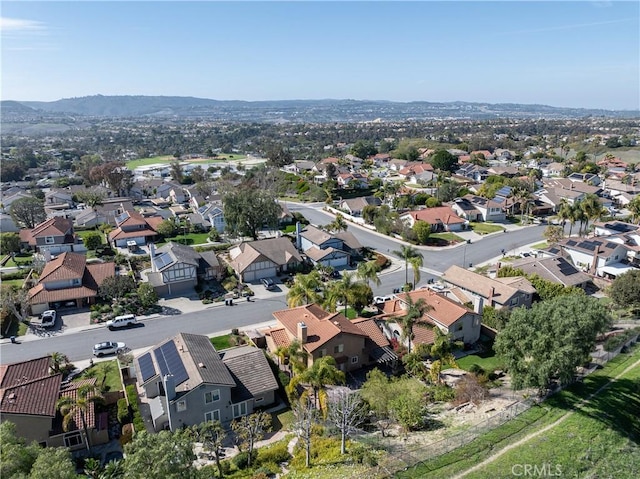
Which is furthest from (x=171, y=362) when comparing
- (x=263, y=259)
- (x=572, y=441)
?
(x=572, y=441)

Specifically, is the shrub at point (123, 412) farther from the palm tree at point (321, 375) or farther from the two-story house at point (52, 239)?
the two-story house at point (52, 239)

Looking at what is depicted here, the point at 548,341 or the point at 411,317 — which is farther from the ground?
the point at 548,341

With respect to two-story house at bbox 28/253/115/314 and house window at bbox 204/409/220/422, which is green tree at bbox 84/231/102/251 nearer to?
two-story house at bbox 28/253/115/314

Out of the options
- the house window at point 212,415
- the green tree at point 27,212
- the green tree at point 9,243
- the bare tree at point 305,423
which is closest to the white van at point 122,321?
the house window at point 212,415

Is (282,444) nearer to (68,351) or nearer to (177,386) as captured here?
(177,386)

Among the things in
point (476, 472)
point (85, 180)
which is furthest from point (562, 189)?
point (85, 180)

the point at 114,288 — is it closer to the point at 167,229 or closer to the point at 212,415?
the point at 212,415
